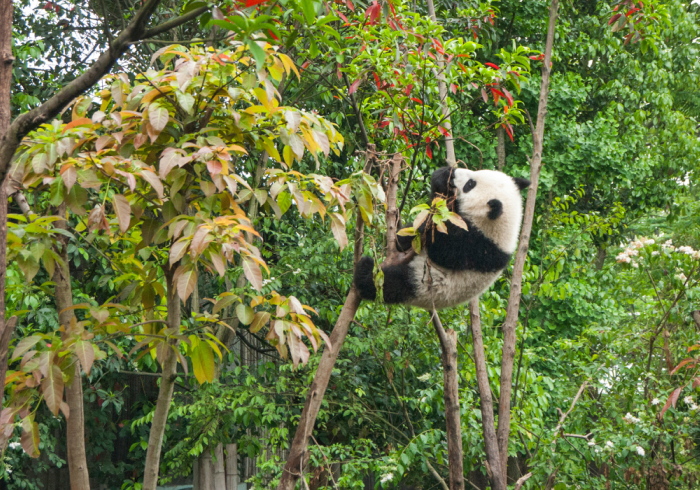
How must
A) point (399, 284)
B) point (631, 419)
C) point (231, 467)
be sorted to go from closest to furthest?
point (399, 284), point (631, 419), point (231, 467)

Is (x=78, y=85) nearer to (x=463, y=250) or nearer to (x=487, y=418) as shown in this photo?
(x=463, y=250)

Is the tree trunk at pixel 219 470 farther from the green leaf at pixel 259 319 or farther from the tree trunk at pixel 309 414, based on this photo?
the green leaf at pixel 259 319

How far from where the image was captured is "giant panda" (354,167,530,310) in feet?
8.78

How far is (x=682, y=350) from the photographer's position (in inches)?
139

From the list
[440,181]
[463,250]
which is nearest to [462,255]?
[463,250]

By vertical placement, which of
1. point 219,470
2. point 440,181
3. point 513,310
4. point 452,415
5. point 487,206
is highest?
point 440,181

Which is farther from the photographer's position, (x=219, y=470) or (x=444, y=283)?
(x=219, y=470)

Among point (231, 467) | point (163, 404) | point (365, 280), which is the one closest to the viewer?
point (163, 404)

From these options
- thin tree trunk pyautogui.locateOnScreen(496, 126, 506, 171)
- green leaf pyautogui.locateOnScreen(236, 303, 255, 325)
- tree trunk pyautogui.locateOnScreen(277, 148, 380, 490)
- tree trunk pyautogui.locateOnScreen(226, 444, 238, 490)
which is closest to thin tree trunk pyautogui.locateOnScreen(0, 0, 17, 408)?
green leaf pyautogui.locateOnScreen(236, 303, 255, 325)

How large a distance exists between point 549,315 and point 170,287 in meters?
5.29

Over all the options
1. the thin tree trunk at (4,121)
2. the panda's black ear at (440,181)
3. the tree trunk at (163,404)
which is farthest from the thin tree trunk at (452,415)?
the thin tree trunk at (4,121)

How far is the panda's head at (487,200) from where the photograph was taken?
2775 millimetres

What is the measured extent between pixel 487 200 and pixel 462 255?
1.17 feet

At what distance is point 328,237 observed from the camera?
4.07 meters
